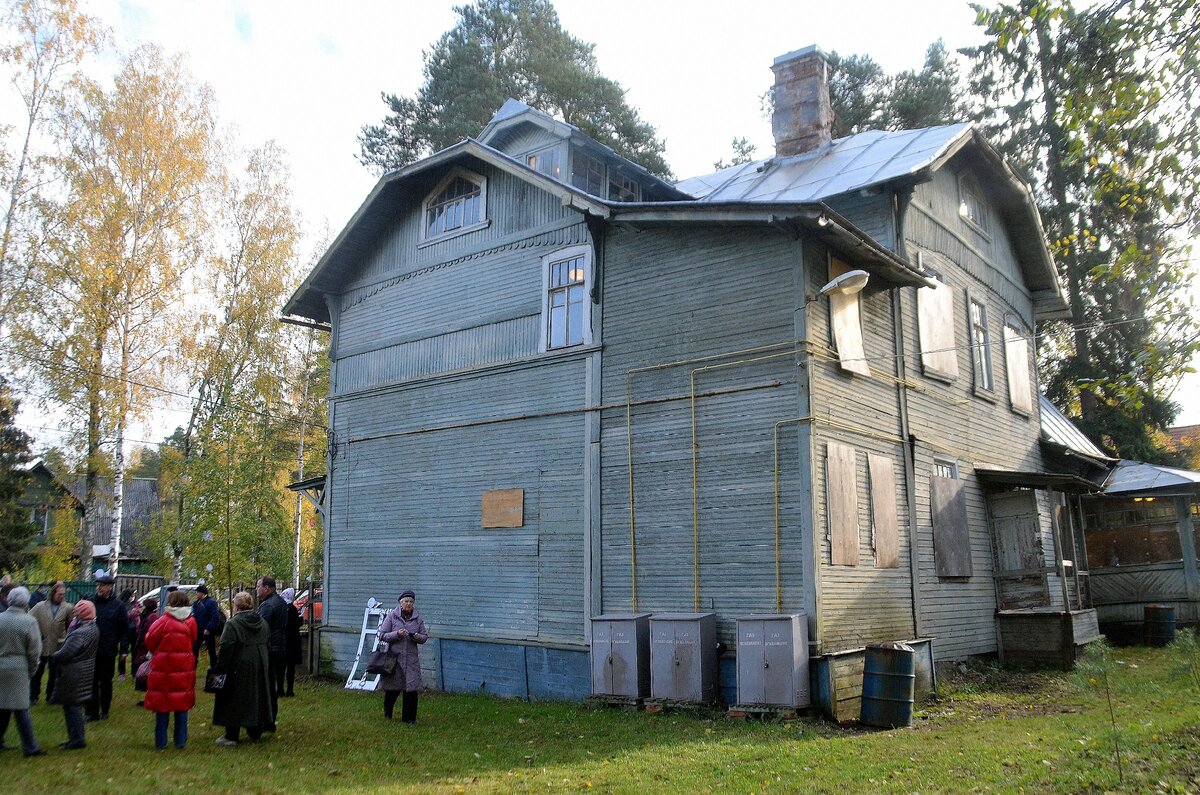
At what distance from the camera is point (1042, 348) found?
1218 inches

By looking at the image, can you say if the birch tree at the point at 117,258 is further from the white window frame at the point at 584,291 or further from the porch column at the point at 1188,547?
the porch column at the point at 1188,547

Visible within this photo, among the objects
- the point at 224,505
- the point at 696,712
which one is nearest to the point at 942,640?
the point at 696,712

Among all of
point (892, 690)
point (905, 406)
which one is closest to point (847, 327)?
point (905, 406)

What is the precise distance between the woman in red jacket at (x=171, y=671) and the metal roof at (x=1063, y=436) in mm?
17400

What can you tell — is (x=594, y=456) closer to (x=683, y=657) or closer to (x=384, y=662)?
(x=683, y=657)

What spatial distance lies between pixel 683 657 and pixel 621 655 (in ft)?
3.11

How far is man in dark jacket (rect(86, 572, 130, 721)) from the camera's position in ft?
40.0

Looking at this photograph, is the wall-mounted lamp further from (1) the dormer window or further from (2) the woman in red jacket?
(2) the woman in red jacket

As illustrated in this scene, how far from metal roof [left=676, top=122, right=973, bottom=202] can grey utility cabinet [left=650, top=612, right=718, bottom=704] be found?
20.2ft

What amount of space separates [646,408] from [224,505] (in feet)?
46.9

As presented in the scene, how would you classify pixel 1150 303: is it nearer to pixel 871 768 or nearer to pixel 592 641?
pixel 871 768

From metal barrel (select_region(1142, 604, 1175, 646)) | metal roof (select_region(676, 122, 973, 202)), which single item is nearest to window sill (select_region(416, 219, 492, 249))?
metal roof (select_region(676, 122, 973, 202))

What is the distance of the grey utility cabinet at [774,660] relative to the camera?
37.3 feet

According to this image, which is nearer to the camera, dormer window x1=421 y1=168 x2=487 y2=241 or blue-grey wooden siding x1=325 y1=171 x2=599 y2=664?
blue-grey wooden siding x1=325 y1=171 x2=599 y2=664
